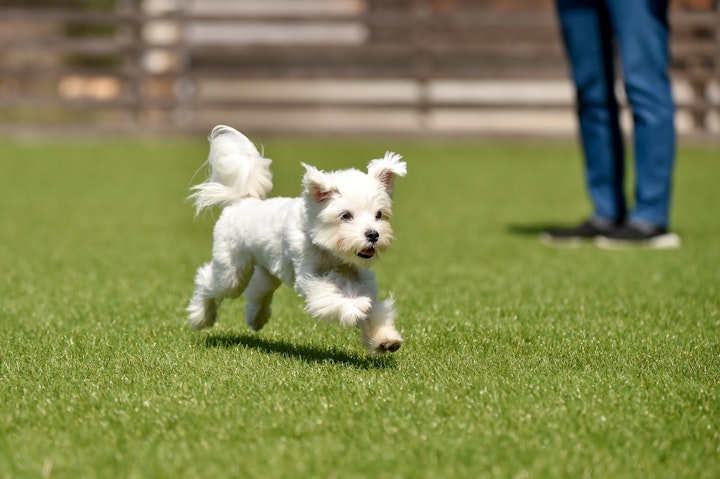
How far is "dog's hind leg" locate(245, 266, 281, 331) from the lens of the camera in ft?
15.5

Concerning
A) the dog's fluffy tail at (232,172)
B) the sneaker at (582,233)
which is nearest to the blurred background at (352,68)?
the sneaker at (582,233)

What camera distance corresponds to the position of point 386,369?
4.11m

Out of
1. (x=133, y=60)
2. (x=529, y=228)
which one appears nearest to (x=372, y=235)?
(x=529, y=228)

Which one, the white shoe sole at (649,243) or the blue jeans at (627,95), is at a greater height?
the blue jeans at (627,95)

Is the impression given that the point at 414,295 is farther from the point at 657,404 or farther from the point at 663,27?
the point at 663,27

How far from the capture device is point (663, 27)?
7.74 metres

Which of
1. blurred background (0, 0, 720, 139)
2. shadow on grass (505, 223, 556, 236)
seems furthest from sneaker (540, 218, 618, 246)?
blurred background (0, 0, 720, 139)

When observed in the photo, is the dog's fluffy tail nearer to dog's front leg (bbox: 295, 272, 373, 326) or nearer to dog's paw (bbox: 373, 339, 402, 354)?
dog's front leg (bbox: 295, 272, 373, 326)

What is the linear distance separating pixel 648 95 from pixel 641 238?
0.95m

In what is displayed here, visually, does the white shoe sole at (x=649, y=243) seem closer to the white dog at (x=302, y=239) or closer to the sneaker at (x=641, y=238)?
Answer: the sneaker at (x=641, y=238)

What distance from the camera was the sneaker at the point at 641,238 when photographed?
7852 millimetres

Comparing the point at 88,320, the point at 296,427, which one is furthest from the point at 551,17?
the point at 296,427

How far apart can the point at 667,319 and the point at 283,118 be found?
51.8 feet

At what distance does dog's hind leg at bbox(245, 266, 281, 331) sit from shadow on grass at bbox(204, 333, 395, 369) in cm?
8
